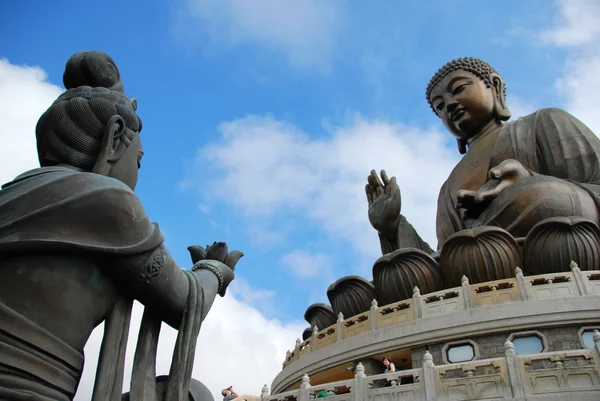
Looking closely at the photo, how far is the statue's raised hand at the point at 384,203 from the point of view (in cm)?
1300

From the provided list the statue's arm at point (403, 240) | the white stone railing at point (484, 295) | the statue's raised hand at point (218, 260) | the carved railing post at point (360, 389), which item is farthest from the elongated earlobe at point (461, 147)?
the statue's raised hand at point (218, 260)

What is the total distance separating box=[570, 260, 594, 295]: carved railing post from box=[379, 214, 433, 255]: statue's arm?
16.7ft

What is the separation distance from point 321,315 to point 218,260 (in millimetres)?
10034

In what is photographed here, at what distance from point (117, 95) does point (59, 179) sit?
59 cm

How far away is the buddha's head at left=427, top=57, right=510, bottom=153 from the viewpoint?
1530cm

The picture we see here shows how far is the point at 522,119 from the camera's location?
14328 millimetres

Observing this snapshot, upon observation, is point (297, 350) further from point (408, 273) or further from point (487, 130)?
point (487, 130)

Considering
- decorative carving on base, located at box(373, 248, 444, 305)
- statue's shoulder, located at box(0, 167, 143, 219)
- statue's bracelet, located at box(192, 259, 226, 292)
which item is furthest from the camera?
decorative carving on base, located at box(373, 248, 444, 305)

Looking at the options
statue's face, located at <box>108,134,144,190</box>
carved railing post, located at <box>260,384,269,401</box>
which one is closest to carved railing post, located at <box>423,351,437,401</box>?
carved railing post, located at <box>260,384,269,401</box>

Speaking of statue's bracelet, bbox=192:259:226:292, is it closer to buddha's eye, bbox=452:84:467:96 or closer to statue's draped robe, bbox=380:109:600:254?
statue's draped robe, bbox=380:109:600:254

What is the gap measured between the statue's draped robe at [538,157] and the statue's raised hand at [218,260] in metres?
9.43

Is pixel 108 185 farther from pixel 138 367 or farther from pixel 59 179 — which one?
pixel 138 367

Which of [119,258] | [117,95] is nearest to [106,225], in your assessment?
[119,258]

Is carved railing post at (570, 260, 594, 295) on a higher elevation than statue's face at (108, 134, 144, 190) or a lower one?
higher
